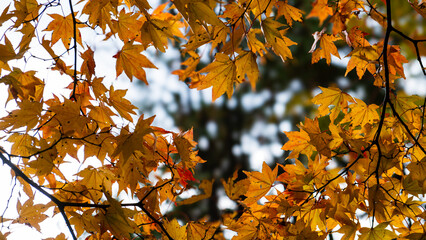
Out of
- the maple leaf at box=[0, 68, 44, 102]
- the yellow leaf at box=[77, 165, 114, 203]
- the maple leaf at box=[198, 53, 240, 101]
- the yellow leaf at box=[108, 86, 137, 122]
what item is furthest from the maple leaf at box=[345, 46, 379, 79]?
the maple leaf at box=[0, 68, 44, 102]

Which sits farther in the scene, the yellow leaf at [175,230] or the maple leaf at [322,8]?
the maple leaf at [322,8]

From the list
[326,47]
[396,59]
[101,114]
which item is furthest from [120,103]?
[396,59]

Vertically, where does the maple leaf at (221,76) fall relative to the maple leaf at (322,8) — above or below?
below

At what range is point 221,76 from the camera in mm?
867

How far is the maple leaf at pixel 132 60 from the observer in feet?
2.94

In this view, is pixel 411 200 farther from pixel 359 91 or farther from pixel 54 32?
pixel 359 91

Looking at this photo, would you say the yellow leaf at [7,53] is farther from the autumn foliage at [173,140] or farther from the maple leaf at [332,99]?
the maple leaf at [332,99]

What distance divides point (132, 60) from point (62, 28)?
0.78 feet

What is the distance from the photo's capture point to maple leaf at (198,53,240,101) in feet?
2.79

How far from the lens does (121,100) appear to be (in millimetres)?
887

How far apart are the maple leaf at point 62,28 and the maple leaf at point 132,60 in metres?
0.16

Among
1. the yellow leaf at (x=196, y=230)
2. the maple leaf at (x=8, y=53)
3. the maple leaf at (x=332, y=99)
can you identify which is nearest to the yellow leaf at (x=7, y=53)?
the maple leaf at (x=8, y=53)

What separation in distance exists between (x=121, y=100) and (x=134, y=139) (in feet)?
0.65

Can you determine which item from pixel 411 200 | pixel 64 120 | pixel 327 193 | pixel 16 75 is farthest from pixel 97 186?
pixel 411 200
